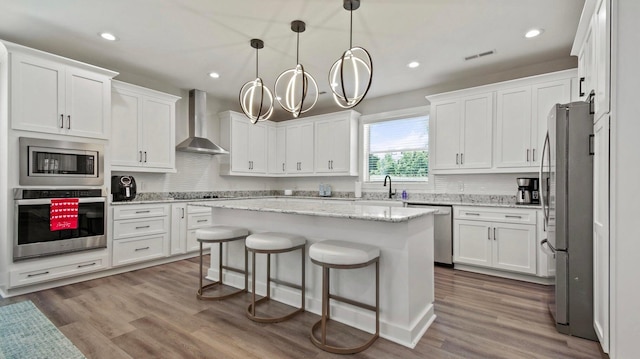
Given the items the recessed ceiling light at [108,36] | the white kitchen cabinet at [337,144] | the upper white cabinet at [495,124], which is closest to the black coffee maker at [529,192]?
the upper white cabinet at [495,124]

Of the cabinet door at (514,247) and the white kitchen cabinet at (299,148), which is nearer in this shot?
the cabinet door at (514,247)

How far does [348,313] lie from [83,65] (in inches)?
153

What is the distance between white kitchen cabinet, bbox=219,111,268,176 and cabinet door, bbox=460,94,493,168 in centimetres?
365

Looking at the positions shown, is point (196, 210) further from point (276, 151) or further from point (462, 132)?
point (462, 132)

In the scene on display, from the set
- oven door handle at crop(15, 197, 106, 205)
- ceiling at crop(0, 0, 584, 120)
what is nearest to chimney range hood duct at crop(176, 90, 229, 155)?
ceiling at crop(0, 0, 584, 120)

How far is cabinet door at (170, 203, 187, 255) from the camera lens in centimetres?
436

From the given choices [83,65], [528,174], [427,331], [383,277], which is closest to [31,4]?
[83,65]

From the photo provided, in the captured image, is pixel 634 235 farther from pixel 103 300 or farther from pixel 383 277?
pixel 103 300

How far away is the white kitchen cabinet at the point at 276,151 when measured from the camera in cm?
623

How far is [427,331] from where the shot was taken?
2.33 meters

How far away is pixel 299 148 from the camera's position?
6020mm

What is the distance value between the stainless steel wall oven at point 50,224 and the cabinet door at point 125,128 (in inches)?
25.7

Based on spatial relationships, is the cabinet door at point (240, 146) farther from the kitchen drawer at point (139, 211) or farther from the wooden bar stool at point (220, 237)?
the wooden bar stool at point (220, 237)

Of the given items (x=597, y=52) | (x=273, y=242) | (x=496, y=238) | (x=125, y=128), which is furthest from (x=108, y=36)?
(x=496, y=238)
